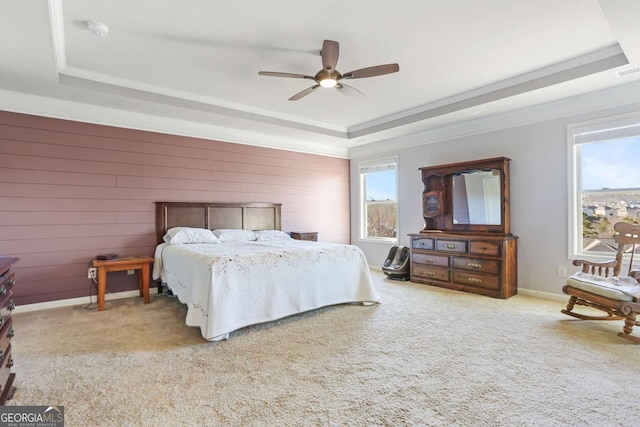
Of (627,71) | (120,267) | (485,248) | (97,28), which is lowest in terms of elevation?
(120,267)

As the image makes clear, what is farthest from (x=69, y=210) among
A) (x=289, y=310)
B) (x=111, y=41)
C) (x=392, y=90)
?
(x=392, y=90)

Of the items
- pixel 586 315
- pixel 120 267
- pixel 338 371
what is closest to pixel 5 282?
pixel 120 267

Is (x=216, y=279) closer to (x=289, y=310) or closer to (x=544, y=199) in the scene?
(x=289, y=310)

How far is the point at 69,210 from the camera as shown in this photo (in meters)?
3.91

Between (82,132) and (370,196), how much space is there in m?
4.87

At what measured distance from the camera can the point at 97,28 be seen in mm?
2629

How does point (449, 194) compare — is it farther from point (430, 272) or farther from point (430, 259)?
point (430, 272)

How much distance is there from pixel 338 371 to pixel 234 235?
298cm

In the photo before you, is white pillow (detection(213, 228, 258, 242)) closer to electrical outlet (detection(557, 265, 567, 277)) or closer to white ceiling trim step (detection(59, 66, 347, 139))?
white ceiling trim step (detection(59, 66, 347, 139))

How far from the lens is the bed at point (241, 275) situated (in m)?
2.80

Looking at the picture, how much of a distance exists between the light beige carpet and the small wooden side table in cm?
35

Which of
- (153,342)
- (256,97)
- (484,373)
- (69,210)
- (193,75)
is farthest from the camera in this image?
(256,97)

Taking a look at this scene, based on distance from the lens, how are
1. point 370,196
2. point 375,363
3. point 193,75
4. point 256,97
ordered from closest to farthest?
1. point 375,363
2. point 193,75
3. point 256,97
4. point 370,196

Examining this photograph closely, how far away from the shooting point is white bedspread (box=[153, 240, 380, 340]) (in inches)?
109
